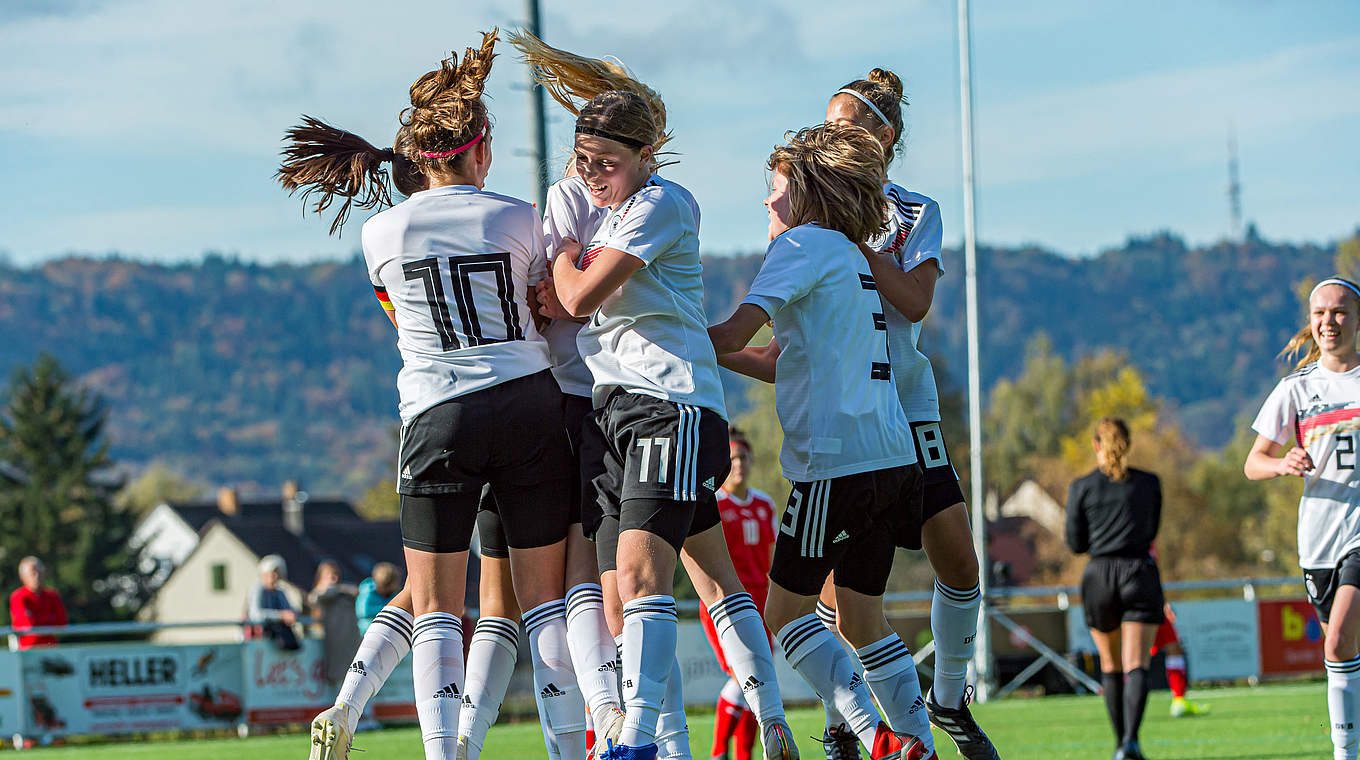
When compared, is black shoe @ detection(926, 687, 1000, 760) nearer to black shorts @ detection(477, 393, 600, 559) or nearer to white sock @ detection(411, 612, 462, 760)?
black shorts @ detection(477, 393, 600, 559)

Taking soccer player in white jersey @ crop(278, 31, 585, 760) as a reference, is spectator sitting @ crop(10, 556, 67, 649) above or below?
below

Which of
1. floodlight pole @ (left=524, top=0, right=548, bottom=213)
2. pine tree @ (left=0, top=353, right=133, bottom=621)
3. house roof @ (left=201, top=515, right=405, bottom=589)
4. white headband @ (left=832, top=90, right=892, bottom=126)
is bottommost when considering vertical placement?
house roof @ (left=201, top=515, right=405, bottom=589)

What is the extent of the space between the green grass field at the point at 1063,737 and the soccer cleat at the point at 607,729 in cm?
482

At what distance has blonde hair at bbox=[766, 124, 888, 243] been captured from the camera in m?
5.64

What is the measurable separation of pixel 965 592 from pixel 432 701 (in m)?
2.23

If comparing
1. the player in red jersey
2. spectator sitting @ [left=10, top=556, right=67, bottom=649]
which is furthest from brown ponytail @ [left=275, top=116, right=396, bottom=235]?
spectator sitting @ [left=10, top=556, right=67, bottom=649]

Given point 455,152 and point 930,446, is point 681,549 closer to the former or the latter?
point 930,446

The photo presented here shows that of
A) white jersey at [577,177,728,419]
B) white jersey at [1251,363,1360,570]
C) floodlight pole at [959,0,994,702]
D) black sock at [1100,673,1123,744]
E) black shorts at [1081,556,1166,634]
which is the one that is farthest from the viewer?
floodlight pole at [959,0,994,702]

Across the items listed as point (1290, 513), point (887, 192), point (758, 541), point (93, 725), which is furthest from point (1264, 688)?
point (1290, 513)

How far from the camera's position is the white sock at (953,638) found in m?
6.12

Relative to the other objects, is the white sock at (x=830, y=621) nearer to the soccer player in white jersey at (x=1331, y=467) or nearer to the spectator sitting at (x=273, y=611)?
the soccer player in white jersey at (x=1331, y=467)

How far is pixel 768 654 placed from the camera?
5.24 metres

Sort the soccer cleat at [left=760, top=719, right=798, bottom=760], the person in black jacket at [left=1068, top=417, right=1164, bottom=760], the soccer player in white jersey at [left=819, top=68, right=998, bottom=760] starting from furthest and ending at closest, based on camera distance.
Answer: the person in black jacket at [left=1068, top=417, right=1164, bottom=760] → the soccer player in white jersey at [left=819, top=68, right=998, bottom=760] → the soccer cleat at [left=760, top=719, right=798, bottom=760]

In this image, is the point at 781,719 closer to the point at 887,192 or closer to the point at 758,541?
the point at 887,192
